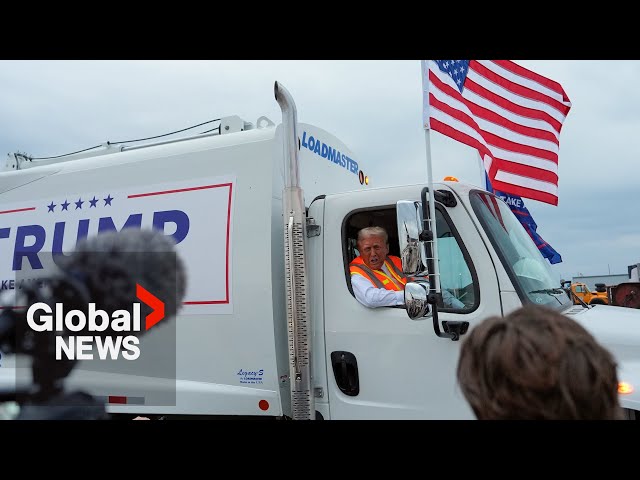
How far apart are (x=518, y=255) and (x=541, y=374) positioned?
99.1 inches

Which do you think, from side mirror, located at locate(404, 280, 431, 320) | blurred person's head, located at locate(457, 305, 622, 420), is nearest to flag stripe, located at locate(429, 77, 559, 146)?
side mirror, located at locate(404, 280, 431, 320)

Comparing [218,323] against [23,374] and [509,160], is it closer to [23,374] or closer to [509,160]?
[23,374]

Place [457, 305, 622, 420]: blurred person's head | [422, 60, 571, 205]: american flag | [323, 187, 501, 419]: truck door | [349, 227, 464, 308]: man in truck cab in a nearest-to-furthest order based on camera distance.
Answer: [457, 305, 622, 420]: blurred person's head
[323, 187, 501, 419]: truck door
[349, 227, 464, 308]: man in truck cab
[422, 60, 571, 205]: american flag

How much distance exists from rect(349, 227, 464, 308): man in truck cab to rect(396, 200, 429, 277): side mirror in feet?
1.34

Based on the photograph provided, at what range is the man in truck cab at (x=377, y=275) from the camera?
136 inches

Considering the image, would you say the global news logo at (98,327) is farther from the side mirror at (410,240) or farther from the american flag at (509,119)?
the american flag at (509,119)

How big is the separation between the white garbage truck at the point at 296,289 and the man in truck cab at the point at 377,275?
0.20ft

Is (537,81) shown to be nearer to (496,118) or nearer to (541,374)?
(496,118)

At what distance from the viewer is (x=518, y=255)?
348 centimetres

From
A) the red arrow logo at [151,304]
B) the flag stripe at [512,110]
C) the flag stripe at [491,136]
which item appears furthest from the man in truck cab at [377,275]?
the flag stripe at [512,110]

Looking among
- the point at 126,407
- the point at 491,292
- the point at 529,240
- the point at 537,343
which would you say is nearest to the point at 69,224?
the point at 126,407

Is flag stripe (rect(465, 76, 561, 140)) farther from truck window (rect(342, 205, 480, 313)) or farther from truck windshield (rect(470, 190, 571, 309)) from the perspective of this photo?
truck window (rect(342, 205, 480, 313))

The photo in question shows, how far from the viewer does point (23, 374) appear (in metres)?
4.04

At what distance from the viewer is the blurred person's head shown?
1.10 meters
